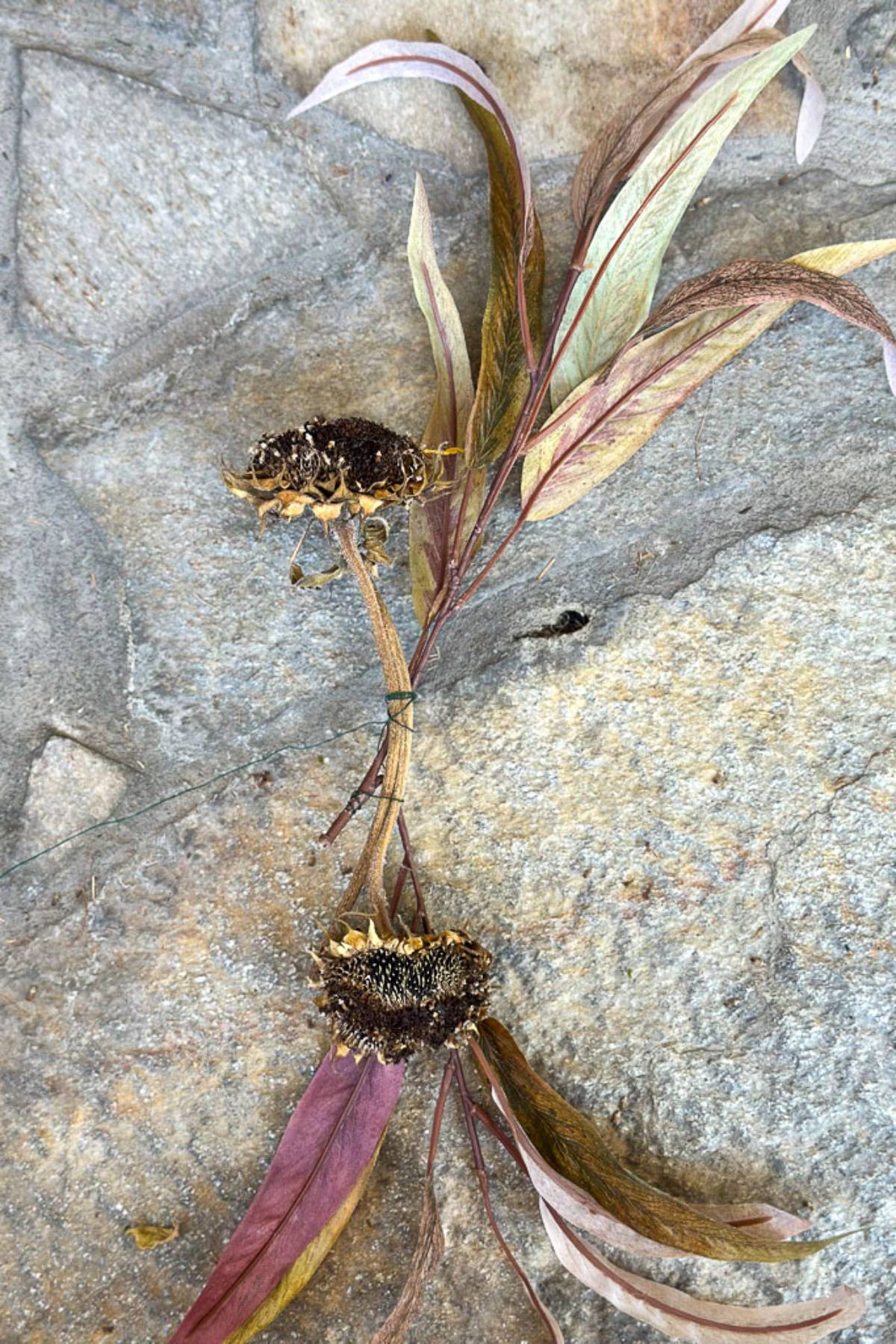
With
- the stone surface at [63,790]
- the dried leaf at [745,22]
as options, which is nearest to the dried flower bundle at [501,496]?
the dried leaf at [745,22]

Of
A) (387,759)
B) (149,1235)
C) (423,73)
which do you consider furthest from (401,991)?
(423,73)

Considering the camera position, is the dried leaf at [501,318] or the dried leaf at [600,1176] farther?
the dried leaf at [501,318]

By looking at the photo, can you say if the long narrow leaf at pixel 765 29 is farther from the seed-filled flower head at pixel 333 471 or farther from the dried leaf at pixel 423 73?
the seed-filled flower head at pixel 333 471

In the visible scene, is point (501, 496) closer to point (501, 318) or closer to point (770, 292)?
point (501, 318)

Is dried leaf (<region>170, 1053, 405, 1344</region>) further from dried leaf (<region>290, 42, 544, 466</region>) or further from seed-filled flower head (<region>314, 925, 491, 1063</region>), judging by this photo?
dried leaf (<region>290, 42, 544, 466</region>)

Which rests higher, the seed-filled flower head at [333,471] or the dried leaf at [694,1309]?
the seed-filled flower head at [333,471]

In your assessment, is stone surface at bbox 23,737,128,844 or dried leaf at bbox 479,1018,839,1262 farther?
stone surface at bbox 23,737,128,844

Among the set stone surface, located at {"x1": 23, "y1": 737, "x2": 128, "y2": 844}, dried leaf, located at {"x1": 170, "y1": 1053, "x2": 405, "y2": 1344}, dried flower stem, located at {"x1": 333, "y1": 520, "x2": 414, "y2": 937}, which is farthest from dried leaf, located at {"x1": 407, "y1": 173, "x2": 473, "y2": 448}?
dried leaf, located at {"x1": 170, "y1": 1053, "x2": 405, "y2": 1344}
